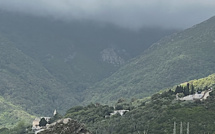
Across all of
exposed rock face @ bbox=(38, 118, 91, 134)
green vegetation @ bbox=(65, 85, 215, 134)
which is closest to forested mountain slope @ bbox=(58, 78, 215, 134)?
green vegetation @ bbox=(65, 85, 215, 134)

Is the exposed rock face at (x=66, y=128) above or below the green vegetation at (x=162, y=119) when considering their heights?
below

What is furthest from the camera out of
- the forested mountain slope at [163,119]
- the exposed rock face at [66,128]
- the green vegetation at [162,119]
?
the green vegetation at [162,119]

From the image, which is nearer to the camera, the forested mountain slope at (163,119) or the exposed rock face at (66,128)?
the exposed rock face at (66,128)

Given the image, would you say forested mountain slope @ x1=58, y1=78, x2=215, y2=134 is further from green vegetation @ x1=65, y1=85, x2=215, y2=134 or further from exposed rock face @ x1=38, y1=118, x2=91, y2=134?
exposed rock face @ x1=38, y1=118, x2=91, y2=134

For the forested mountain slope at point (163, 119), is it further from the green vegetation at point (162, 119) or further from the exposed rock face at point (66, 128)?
the exposed rock face at point (66, 128)

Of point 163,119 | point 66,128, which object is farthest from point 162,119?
point 66,128

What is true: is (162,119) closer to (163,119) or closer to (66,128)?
(163,119)

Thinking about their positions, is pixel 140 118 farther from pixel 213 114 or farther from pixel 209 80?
pixel 209 80

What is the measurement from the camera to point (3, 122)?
199125 millimetres

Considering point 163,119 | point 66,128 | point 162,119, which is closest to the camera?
point 66,128

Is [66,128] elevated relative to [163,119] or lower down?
lower down

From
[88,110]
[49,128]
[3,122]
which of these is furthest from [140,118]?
[3,122]

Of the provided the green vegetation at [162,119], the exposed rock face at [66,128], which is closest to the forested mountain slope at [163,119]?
the green vegetation at [162,119]

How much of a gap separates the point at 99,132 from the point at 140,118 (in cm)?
851
